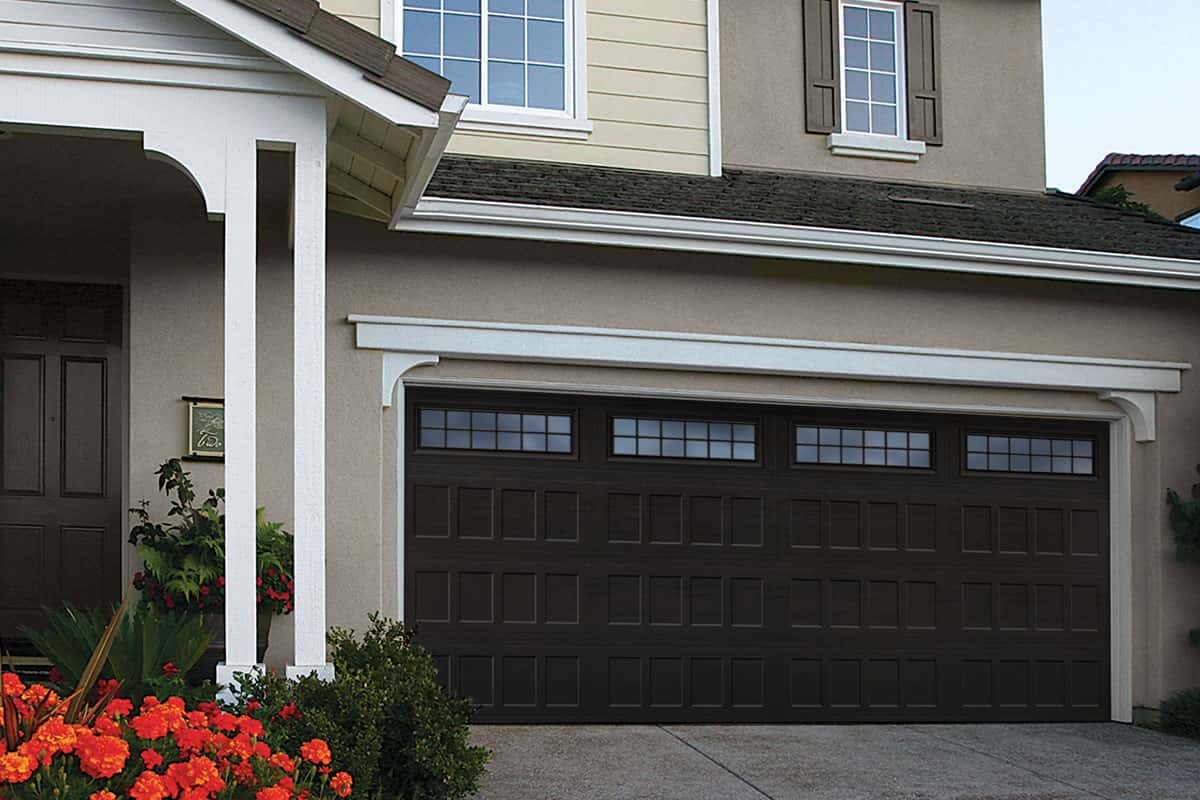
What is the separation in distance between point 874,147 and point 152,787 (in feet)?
26.8

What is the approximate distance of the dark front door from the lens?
9.71m

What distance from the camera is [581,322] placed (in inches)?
375

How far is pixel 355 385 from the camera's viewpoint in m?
9.10

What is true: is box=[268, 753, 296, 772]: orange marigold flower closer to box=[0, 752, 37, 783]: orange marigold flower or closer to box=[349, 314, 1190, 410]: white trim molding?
box=[0, 752, 37, 783]: orange marigold flower

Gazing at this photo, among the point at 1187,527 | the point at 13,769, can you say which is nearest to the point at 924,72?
the point at 1187,527

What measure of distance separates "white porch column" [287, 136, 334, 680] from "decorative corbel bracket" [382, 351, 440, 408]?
7.55ft

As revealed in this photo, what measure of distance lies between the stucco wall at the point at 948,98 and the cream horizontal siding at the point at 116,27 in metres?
5.20

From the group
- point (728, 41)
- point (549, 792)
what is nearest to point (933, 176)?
point (728, 41)

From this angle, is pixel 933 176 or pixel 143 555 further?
pixel 933 176

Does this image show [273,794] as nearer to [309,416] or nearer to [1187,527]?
[309,416]

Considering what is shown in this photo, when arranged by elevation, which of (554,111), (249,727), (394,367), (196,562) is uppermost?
(554,111)

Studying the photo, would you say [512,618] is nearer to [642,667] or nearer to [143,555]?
[642,667]

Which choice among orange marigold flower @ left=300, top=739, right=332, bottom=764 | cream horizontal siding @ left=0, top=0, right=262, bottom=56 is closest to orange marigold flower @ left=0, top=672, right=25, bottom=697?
orange marigold flower @ left=300, top=739, right=332, bottom=764

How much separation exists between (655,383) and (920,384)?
1935 mm
